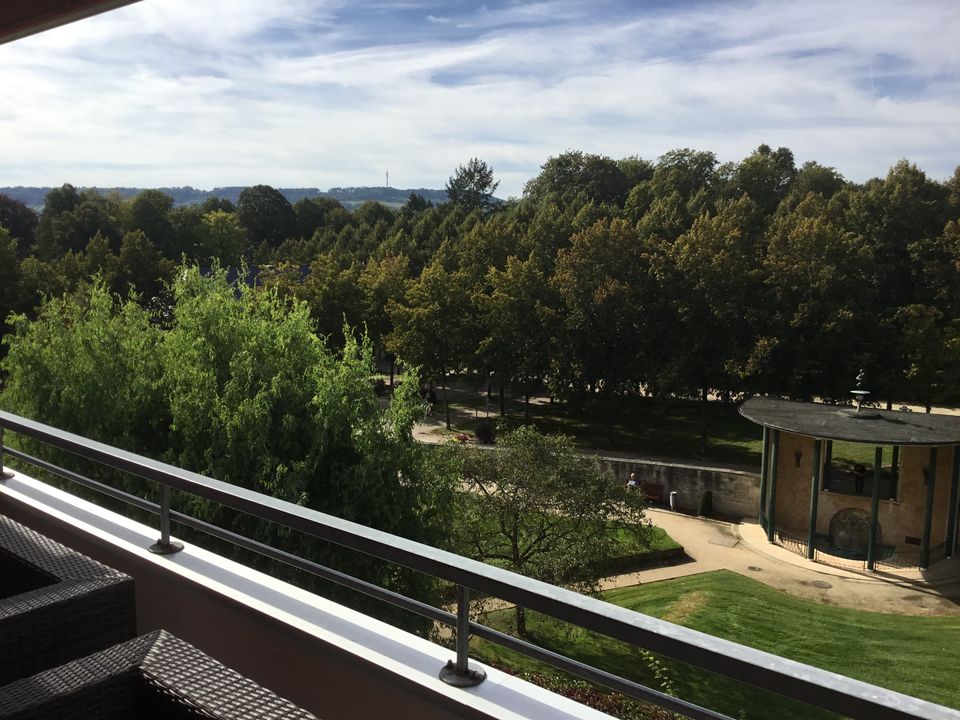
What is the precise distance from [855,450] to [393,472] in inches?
916

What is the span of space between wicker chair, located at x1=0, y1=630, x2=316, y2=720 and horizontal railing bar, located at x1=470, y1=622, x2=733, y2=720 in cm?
54

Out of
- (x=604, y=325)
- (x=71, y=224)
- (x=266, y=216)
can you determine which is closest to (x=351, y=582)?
(x=604, y=325)

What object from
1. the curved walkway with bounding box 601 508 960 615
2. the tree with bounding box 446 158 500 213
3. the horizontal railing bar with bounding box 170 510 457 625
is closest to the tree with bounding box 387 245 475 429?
the curved walkway with bounding box 601 508 960 615

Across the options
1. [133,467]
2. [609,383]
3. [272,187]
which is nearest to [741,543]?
[609,383]

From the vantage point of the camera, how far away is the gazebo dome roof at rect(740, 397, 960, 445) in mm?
18062

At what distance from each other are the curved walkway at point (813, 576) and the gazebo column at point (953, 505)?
1.31ft

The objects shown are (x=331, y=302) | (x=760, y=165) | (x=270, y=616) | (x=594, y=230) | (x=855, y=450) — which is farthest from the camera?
(x=760, y=165)

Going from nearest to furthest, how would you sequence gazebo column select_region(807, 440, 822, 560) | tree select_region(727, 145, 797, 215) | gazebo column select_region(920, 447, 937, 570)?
gazebo column select_region(920, 447, 937, 570)
gazebo column select_region(807, 440, 822, 560)
tree select_region(727, 145, 797, 215)

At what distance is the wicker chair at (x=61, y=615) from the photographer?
230 cm

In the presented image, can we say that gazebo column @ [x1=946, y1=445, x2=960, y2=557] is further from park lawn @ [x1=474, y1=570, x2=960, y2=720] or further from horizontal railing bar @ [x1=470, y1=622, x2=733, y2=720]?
horizontal railing bar @ [x1=470, y1=622, x2=733, y2=720]

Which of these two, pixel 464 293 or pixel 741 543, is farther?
pixel 464 293

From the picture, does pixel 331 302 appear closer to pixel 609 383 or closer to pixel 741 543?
pixel 609 383

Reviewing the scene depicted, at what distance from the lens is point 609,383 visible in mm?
29734

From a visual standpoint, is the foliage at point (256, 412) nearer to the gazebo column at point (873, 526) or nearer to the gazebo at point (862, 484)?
the gazebo at point (862, 484)
